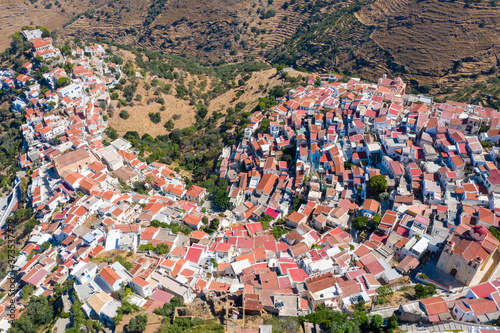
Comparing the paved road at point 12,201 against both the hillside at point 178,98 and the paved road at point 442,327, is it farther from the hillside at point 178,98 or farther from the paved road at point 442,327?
the paved road at point 442,327

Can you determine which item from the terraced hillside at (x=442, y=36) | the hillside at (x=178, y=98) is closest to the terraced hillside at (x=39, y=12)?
the hillside at (x=178, y=98)

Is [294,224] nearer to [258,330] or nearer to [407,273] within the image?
[407,273]

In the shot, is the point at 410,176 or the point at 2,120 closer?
the point at 410,176

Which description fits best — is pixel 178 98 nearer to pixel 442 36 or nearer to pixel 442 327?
pixel 442 36

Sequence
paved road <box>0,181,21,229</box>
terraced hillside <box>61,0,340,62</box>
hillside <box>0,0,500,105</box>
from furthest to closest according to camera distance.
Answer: terraced hillside <box>61,0,340,62</box>
hillside <box>0,0,500,105</box>
paved road <box>0,181,21,229</box>

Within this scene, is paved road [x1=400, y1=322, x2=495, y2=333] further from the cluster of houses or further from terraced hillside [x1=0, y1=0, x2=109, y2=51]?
terraced hillside [x1=0, y1=0, x2=109, y2=51]

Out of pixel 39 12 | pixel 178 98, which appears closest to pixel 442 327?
pixel 178 98

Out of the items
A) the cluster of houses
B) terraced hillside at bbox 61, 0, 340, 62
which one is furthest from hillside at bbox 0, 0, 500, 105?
the cluster of houses

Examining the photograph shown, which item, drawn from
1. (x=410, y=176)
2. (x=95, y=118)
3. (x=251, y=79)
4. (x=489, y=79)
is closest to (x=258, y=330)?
(x=410, y=176)
